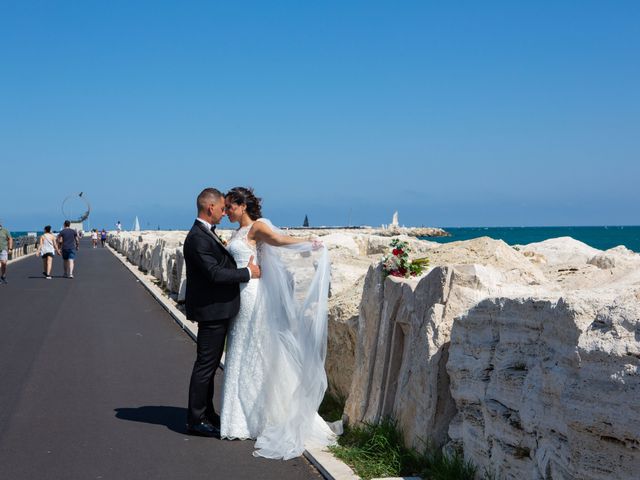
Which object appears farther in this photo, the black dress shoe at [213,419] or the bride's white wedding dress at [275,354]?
the black dress shoe at [213,419]

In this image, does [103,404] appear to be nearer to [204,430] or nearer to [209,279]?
[204,430]

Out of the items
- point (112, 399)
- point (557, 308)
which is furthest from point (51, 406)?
point (557, 308)

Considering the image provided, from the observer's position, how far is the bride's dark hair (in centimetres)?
768

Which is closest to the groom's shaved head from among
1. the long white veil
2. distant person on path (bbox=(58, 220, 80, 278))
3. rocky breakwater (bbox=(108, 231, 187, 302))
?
the long white veil

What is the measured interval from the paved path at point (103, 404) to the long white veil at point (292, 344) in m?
0.43

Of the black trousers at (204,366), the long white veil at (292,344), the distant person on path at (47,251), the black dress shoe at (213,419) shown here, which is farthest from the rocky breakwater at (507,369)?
the distant person on path at (47,251)

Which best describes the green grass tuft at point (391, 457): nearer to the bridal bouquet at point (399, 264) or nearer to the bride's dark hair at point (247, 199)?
the bridal bouquet at point (399, 264)

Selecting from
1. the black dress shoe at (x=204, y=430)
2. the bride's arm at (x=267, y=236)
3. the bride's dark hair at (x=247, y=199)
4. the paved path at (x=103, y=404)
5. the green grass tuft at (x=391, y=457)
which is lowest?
the paved path at (x=103, y=404)

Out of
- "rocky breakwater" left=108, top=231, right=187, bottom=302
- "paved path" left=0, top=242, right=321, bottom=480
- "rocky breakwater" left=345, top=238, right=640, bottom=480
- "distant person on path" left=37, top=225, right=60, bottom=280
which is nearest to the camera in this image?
"rocky breakwater" left=345, top=238, right=640, bottom=480

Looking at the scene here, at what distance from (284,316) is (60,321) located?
973 cm

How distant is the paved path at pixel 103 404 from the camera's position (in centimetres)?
656

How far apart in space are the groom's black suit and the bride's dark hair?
1.21ft

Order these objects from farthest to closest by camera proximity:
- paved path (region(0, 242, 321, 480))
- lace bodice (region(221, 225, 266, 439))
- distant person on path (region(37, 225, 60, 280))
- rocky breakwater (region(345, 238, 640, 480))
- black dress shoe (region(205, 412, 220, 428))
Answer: distant person on path (region(37, 225, 60, 280))
black dress shoe (region(205, 412, 220, 428))
lace bodice (region(221, 225, 266, 439))
paved path (region(0, 242, 321, 480))
rocky breakwater (region(345, 238, 640, 480))

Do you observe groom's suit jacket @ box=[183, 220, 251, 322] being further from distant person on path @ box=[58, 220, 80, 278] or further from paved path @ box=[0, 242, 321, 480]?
distant person on path @ box=[58, 220, 80, 278]
